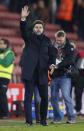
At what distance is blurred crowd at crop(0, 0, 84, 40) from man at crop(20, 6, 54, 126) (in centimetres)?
1072

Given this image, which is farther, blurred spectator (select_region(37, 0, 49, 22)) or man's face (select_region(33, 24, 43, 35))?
blurred spectator (select_region(37, 0, 49, 22))

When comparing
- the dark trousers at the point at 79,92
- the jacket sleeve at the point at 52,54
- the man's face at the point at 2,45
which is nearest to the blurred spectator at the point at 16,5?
the dark trousers at the point at 79,92

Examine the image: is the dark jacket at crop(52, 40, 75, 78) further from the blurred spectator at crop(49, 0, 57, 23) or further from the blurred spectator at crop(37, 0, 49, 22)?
the blurred spectator at crop(49, 0, 57, 23)

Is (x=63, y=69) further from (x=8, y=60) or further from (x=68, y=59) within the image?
(x=8, y=60)

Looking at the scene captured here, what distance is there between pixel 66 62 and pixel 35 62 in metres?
1.16

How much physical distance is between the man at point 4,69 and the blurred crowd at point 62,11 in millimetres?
8006

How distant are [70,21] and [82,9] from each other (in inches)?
23.3

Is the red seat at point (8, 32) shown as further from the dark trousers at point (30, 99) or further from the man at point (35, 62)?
the dark trousers at point (30, 99)

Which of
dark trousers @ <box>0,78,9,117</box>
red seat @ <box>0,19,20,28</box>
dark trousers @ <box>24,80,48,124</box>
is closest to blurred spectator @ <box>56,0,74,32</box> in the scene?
red seat @ <box>0,19,20,28</box>

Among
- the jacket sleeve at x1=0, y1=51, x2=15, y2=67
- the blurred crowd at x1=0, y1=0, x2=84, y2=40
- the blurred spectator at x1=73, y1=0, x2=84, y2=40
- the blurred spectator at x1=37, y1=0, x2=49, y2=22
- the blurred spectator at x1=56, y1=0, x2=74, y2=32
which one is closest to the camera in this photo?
the jacket sleeve at x1=0, y1=51, x2=15, y2=67

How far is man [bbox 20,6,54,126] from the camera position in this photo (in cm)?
1544

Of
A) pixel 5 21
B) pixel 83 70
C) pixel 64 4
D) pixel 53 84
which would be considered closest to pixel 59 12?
pixel 64 4

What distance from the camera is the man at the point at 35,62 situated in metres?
15.4

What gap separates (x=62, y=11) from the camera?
88.9 feet
